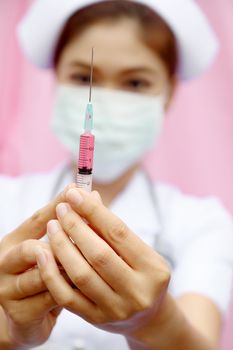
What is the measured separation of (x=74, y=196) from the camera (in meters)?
0.49

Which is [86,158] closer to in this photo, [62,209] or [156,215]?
[62,209]

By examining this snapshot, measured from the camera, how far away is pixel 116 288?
0.50 metres

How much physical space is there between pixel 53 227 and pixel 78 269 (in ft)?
0.16

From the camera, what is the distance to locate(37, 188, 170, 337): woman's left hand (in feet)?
1.60

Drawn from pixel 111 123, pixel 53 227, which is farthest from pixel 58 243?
pixel 111 123

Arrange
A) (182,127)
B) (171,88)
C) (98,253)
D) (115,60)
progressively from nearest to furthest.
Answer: (98,253) → (115,60) → (171,88) → (182,127)

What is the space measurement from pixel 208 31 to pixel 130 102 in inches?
7.9

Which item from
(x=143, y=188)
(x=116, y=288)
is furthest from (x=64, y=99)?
(x=116, y=288)

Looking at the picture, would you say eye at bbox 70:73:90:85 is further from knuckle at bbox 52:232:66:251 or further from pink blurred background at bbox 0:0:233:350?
knuckle at bbox 52:232:66:251

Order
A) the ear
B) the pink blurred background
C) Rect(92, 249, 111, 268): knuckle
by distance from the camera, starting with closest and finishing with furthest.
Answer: Rect(92, 249, 111, 268): knuckle < the ear < the pink blurred background

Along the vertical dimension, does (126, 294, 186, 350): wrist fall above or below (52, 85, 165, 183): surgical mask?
below

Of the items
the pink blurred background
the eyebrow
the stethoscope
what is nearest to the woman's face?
the eyebrow

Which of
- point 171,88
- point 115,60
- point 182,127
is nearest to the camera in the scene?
point 115,60

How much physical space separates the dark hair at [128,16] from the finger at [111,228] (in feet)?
1.44
